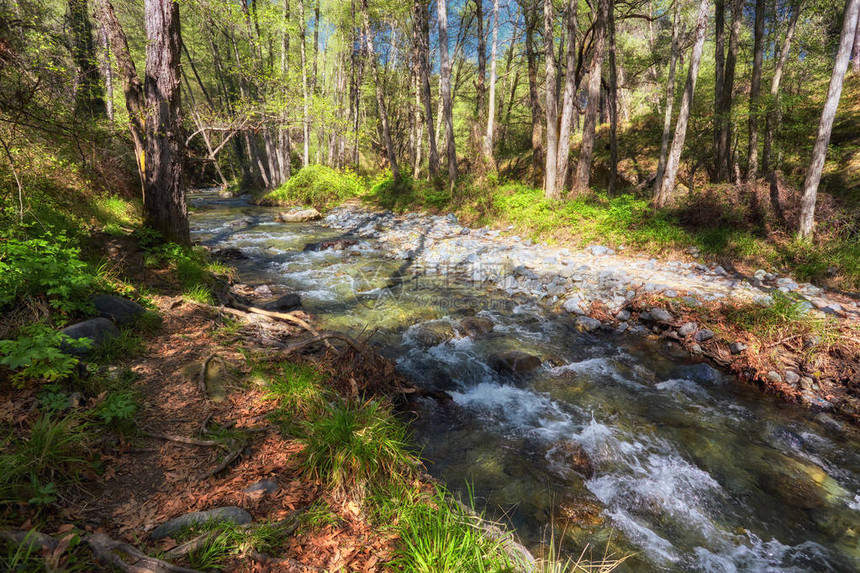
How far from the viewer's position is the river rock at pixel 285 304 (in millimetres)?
7041

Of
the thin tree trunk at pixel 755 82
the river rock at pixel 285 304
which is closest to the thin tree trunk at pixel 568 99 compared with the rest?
the thin tree trunk at pixel 755 82

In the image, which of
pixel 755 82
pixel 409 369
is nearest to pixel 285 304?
pixel 409 369

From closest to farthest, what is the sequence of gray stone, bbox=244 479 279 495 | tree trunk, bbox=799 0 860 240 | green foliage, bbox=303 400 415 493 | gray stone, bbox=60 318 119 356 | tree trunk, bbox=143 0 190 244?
gray stone, bbox=244 479 279 495 < green foliage, bbox=303 400 415 493 < gray stone, bbox=60 318 119 356 < tree trunk, bbox=143 0 190 244 < tree trunk, bbox=799 0 860 240

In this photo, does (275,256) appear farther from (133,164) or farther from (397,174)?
(397,174)

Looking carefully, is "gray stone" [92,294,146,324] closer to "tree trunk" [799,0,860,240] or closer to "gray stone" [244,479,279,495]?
"gray stone" [244,479,279,495]

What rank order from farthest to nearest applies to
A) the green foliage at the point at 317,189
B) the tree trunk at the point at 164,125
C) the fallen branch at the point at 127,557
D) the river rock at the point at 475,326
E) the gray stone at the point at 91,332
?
the green foliage at the point at 317,189, the river rock at the point at 475,326, the tree trunk at the point at 164,125, the gray stone at the point at 91,332, the fallen branch at the point at 127,557

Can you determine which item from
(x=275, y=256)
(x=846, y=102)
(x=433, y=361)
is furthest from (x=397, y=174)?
(x=846, y=102)

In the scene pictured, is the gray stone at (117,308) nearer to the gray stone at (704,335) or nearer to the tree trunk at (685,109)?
the gray stone at (704,335)

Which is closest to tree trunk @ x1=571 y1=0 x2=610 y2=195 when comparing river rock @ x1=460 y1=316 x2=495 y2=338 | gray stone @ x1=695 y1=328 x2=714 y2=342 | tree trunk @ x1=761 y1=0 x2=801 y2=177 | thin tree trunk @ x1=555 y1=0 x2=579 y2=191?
thin tree trunk @ x1=555 y1=0 x2=579 y2=191

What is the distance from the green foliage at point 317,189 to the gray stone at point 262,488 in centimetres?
1957

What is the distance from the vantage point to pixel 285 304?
23.7 ft

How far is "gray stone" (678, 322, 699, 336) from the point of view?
6.33 m

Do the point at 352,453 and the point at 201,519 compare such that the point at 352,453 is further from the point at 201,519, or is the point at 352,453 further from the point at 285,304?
the point at 285,304

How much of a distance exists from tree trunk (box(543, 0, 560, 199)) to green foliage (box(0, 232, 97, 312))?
13.6 m
